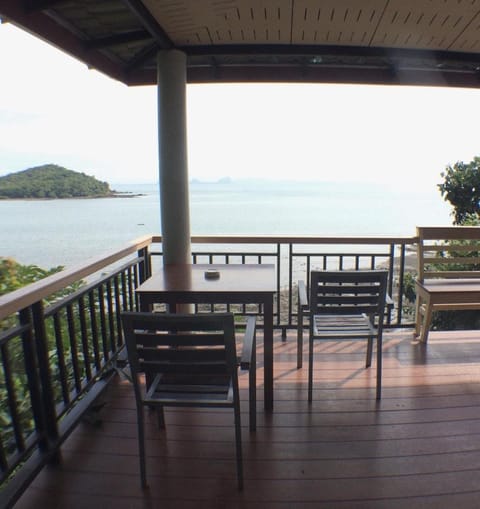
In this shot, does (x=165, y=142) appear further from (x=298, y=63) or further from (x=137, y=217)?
(x=137, y=217)

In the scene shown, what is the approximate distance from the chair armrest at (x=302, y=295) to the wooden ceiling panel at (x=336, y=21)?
1816 mm

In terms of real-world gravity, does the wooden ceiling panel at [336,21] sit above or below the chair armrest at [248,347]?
above

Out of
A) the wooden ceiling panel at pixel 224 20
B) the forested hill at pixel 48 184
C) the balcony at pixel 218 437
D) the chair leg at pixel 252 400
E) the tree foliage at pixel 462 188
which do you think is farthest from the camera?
the tree foliage at pixel 462 188

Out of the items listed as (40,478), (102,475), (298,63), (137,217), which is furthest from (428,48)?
(137,217)

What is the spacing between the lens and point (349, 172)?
107 ft

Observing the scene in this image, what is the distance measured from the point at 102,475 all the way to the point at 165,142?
2.33 metres

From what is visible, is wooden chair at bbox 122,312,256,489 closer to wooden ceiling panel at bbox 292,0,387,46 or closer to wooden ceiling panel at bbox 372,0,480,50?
wooden ceiling panel at bbox 292,0,387,46

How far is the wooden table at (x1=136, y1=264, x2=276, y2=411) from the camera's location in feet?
7.52

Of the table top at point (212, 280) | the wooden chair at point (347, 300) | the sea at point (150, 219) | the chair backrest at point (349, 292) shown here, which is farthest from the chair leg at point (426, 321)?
the sea at point (150, 219)

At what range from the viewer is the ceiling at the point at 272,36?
2.43m

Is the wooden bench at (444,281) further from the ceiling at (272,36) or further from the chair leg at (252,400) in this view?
the chair leg at (252,400)

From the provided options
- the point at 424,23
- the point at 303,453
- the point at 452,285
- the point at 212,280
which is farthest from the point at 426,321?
the point at 424,23

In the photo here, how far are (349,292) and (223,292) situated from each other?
788mm

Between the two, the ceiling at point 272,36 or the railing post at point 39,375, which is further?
the ceiling at point 272,36
